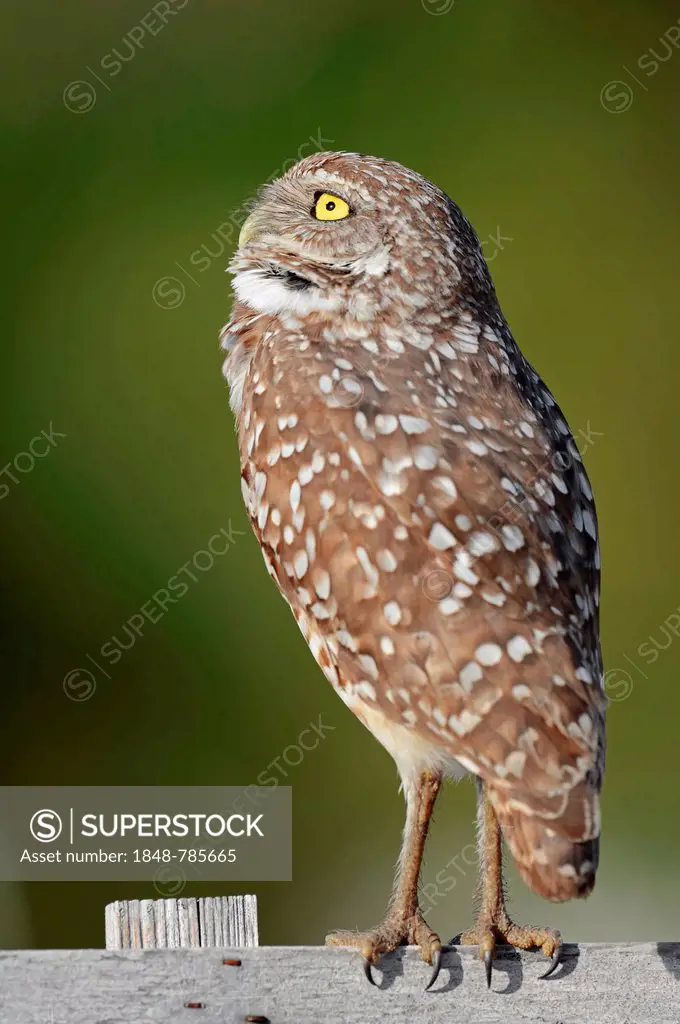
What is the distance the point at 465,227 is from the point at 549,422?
1.94 feet

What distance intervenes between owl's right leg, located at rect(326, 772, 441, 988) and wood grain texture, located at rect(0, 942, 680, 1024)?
0.05 metres

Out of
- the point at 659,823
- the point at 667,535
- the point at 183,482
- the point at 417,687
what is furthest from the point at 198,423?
the point at 417,687

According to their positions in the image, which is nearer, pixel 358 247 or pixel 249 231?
pixel 358 247

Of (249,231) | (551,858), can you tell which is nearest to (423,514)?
(551,858)

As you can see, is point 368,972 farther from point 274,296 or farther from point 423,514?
point 274,296

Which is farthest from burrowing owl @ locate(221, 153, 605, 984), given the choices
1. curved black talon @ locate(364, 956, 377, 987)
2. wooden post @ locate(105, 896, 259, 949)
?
wooden post @ locate(105, 896, 259, 949)

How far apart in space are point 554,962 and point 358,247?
1.74m

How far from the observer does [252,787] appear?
5227 mm

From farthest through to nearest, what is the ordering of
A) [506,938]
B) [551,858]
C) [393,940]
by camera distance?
[506,938] < [393,940] < [551,858]

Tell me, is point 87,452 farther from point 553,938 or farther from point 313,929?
point 553,938

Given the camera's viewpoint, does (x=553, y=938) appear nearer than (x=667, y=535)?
Yes

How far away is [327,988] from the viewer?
7.70 feet

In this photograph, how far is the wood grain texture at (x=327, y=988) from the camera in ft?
7.35

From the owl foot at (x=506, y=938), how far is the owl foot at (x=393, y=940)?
10 centimetres
